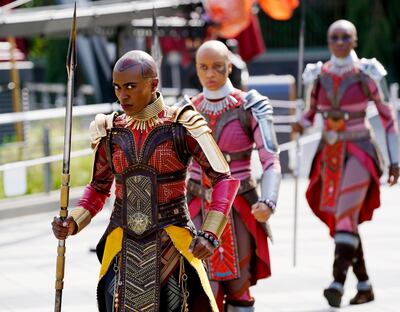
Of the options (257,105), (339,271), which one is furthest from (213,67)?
(339,271)

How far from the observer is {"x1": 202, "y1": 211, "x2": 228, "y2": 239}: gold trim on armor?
4.52 meters

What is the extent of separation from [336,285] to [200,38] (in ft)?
21.4

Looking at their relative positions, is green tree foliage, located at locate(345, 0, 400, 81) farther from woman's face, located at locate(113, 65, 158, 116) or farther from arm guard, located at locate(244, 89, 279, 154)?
woman's face, located at locate(113, 65, 158, 116)

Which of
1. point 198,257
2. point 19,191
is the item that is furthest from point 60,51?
point 198,257

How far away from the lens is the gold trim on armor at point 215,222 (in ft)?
14.8

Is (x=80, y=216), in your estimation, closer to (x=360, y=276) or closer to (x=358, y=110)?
(x=358, y=110)

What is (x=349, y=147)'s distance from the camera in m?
7.29

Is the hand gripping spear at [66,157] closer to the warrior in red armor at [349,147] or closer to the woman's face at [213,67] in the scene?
the woman's face at [213,67]

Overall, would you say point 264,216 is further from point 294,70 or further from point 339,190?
point 294,70

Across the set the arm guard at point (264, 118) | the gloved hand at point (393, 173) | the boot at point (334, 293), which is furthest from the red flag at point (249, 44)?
the arm guard at point (264, 118)

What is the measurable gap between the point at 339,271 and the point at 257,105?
5.80 feet

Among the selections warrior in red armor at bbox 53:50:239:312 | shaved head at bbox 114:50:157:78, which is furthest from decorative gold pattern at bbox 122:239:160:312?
shaved head at bbox 114:50:157:78

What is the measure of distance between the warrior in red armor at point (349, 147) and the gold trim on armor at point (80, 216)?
2.77 meters

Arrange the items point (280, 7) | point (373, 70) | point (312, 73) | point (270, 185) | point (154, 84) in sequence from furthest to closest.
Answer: point (280, 7)
point (312, 73)
point (373, 70)
point (270, 185)
point (154, 84)
